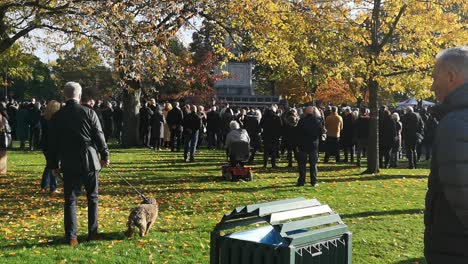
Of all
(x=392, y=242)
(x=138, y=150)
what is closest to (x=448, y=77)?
(x=392, y=242)

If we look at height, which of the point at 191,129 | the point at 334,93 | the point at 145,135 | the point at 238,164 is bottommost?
the point at 238,164

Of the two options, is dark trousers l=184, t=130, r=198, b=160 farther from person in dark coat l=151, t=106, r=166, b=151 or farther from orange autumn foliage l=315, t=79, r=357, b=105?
orange autumn foliage l=315, t=79, r=357, b=105

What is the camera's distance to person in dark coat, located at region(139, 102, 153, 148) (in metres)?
22.6

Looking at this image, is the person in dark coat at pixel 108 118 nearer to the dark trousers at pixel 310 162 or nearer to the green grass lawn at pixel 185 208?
the green grass lawn at pixel 185 208

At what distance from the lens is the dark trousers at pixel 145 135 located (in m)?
23.1

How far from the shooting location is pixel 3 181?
12.8 m

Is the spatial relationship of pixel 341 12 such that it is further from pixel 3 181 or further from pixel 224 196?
pixel 3 181

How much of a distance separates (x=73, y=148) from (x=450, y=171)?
16.7ft

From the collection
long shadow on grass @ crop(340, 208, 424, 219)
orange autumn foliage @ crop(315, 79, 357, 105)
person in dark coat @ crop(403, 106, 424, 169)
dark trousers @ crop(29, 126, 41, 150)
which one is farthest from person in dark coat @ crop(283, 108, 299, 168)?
orange autumn foliage @ crop(315, 79, 357, 105)

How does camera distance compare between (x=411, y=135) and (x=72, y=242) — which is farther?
(x=411, y=135)

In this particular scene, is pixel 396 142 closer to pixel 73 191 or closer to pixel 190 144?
pixel 190 144

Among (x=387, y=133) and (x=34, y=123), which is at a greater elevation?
(x=34, y=123)

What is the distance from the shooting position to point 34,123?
20359mm

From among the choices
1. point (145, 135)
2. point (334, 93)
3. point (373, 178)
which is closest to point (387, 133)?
point (373, 178)
